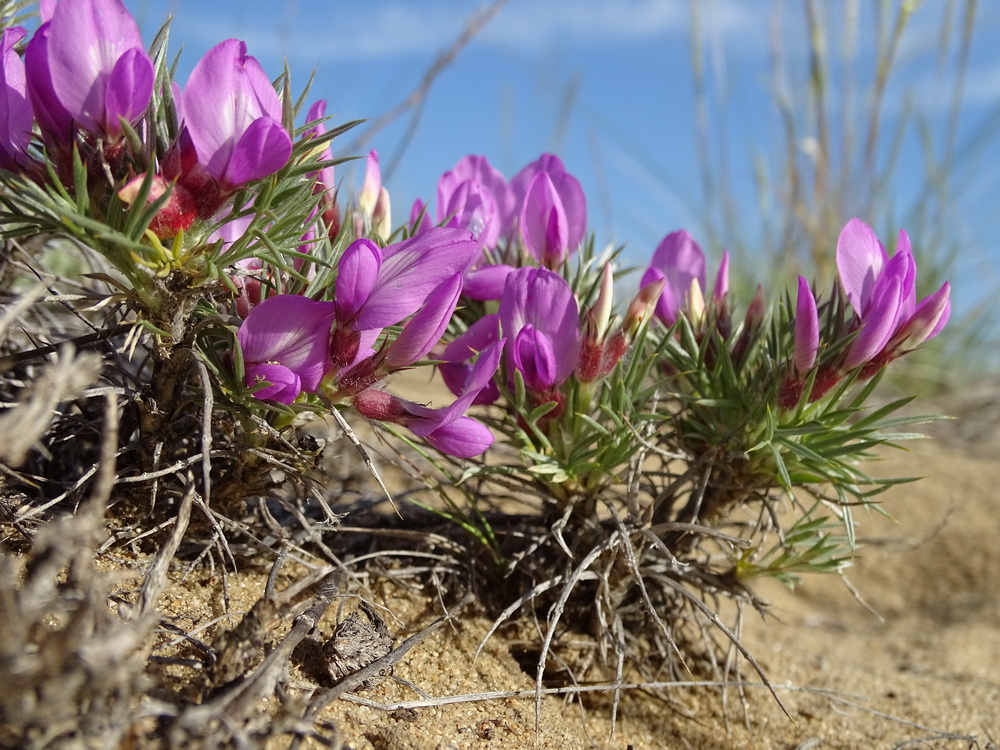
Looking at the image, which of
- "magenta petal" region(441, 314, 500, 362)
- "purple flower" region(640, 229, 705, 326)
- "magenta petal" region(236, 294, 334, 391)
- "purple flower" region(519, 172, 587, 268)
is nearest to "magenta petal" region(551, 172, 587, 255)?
"purple flower" region(519, 172, 587, 268)

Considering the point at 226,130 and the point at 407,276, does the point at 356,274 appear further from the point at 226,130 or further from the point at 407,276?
the point at 226,130

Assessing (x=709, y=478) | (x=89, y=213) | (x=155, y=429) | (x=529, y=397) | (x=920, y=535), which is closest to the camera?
(x=89, y=213)

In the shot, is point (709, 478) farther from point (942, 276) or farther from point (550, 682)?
point (942, 276)

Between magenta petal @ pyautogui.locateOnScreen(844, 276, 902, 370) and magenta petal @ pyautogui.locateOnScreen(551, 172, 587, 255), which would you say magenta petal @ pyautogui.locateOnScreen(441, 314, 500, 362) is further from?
magenta petal @ pyautogui.locateOnScreen(844, 276, 902, 370)

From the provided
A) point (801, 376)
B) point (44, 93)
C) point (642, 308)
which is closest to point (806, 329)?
point (801, 376)

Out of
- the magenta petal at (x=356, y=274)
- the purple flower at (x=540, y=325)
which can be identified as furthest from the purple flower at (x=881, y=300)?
the magenta petal at (x=356, y=274)

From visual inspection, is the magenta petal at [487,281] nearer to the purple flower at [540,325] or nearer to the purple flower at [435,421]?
the purple flower at [540,325]

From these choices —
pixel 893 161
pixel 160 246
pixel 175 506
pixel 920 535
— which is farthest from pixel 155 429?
pixel 893 161
